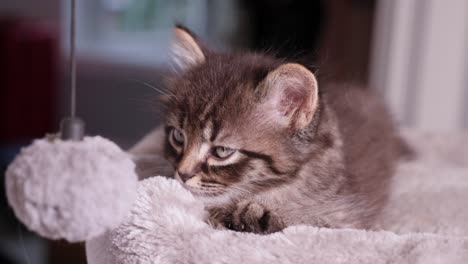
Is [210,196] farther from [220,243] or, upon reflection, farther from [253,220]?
[220,243]

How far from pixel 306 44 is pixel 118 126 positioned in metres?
1.67

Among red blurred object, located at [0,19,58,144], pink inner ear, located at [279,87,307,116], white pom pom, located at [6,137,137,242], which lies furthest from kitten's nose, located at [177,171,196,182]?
red blurred object, located at [0,19,58,144]

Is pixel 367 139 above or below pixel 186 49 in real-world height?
below

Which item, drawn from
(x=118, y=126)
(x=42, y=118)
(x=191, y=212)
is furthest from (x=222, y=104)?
(x=118, y=126)

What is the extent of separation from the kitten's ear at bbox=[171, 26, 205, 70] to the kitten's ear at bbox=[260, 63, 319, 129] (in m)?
0.23

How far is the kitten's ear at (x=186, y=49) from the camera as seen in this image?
54.0 inches

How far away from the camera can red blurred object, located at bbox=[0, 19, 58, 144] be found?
410 cm

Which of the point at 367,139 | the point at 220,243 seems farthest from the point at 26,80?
the point at 220,243

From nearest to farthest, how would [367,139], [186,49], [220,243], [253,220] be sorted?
[220,243]
[253,220]
[186,49]
[367,139]

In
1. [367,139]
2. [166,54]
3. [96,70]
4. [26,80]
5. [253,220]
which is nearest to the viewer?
[253,220]

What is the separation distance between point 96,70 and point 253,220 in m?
4.56

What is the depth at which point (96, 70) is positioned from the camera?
5461 mm

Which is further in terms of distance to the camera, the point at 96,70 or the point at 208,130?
the point at 96,70

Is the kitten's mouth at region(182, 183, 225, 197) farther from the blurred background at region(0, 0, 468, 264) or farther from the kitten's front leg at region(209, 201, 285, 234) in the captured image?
the blurred background at region(0, 0, 468, 264)
